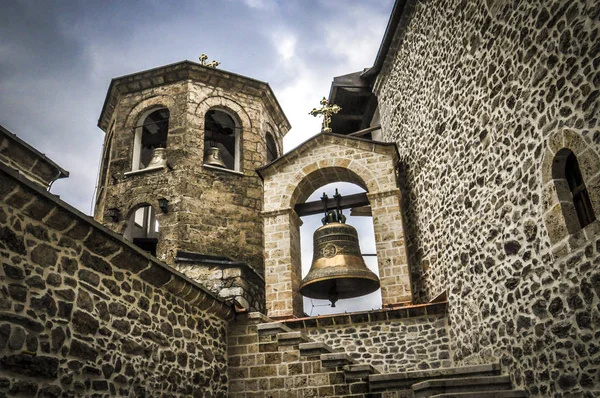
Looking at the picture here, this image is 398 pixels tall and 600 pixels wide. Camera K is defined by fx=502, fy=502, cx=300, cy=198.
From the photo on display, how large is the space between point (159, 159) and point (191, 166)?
0.77 meters

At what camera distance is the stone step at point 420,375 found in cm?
567

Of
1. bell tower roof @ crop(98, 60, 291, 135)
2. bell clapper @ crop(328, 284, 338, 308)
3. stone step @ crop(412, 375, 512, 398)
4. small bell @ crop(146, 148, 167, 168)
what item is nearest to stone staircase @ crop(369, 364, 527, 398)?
stone step @ crop(412, 375, 512, 398)

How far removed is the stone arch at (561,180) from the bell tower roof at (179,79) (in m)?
8.49

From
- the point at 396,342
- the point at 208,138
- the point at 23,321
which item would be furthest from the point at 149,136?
the point at 23,321

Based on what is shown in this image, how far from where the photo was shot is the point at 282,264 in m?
8.61

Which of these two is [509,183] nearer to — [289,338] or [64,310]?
[289,338]

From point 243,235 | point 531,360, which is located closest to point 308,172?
point 243,235

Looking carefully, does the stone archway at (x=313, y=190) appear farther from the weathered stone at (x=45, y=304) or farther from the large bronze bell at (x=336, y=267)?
the weathered stone at (x=45, y=304)

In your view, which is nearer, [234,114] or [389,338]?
[389,338]

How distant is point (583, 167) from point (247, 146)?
828 centimetres

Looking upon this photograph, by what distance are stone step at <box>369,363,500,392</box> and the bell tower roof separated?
8108mm

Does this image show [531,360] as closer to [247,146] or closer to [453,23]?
[453,23]

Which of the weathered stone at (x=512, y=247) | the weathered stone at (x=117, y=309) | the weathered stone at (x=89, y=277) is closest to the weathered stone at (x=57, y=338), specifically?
the weathered stone at (x=89, y=277)

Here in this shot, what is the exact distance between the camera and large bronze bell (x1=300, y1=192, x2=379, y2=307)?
8.01 m
